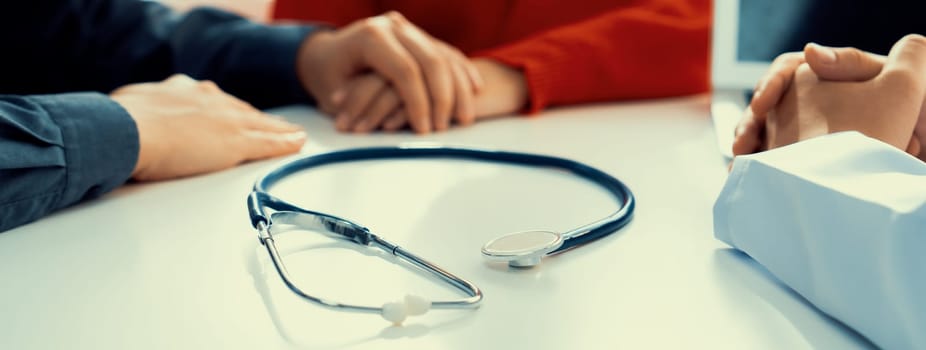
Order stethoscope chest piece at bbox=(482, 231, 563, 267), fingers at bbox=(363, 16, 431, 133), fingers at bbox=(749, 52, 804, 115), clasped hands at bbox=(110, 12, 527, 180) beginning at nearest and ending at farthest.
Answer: stethoscope chest piece at bbox=(482, 231, 563, 267) < fingers at bbox=(749, 52, 804, 115) < clasped hands at bbox=(110, 12, 527, 180) < fingers at bbox=(363, 16, 431, 133)

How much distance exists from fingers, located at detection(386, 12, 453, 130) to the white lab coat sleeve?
1.27ft

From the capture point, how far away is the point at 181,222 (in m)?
0.50

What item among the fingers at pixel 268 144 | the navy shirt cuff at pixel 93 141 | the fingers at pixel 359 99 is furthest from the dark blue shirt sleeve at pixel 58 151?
the fingers at pixel 359 99

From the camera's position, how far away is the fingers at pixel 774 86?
0.50 m

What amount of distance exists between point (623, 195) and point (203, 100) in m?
0.36

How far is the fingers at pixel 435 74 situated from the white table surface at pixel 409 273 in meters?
0.13

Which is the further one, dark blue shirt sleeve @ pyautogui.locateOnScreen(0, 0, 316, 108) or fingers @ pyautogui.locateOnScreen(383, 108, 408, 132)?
dark blue shirt sleeve @ pyautogui.locateOnScreen(0, 0, 316, 108)

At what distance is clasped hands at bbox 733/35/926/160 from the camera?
17.5 inches

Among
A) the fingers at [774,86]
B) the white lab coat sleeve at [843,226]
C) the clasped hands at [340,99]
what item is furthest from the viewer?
the clasped hands at [340,99]

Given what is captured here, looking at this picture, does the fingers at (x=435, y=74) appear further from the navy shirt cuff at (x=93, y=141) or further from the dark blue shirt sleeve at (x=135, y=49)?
the navy shirt cuff at (x=93, y=141)

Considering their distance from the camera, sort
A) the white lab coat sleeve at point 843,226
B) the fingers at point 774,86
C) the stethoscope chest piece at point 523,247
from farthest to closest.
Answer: the fingers at point 774,86
the stethoscope chest piece at point 523,247
the white lab coat sleeve at point 843,226

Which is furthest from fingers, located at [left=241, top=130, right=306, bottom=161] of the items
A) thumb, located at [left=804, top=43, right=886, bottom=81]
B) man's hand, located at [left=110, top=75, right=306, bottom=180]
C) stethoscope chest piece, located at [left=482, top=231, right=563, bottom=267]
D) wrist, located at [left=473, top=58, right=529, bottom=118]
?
thumb, located at [left=804, top=43, right=886, bottom=81]

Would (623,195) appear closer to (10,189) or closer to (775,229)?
(775,229)

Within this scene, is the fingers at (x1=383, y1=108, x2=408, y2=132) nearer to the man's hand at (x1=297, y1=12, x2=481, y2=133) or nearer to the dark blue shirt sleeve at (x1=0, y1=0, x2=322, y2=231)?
the man's hand at (x1=297, y1=12, x2=481, y2=133)
